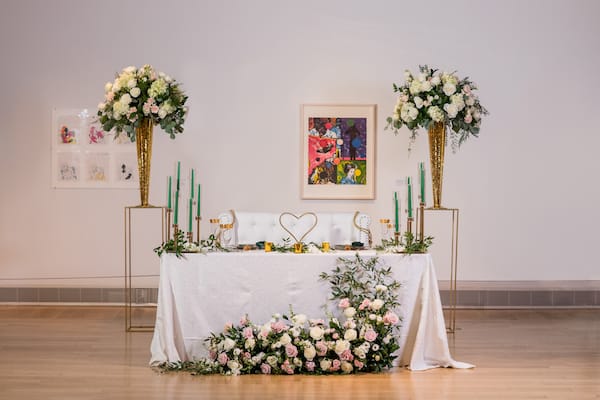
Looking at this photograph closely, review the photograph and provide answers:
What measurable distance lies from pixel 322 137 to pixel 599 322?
3.31 meters

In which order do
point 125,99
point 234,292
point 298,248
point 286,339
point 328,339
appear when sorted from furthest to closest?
point 125,99 < point 298,248 < point 234,292 < point 328,339 < point 286,339

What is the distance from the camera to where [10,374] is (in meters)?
4.93

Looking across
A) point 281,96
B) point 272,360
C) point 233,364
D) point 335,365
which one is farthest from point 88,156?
point 335,365

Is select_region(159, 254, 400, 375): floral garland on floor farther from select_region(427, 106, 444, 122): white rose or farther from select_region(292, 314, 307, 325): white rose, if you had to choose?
select_region(427, 106, 444, 122): white rose

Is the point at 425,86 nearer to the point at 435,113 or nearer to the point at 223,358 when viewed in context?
the point at 435,113

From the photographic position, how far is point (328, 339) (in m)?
4.93

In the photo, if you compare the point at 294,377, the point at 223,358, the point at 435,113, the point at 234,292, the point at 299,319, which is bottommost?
the point at 294,377

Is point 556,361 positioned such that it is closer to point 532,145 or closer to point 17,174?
point 532,145

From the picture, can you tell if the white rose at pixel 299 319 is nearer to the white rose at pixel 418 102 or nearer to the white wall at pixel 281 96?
the white rose at pixel 418 102

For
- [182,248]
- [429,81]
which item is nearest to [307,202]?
[429,81]

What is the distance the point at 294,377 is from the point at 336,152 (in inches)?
136

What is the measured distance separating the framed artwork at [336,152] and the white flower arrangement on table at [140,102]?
6.94 feet

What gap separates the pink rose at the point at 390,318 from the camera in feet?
16.1

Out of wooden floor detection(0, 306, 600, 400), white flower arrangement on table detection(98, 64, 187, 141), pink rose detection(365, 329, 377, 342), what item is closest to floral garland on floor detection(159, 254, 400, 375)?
pink rose detection(365, 329, 377, 342)
